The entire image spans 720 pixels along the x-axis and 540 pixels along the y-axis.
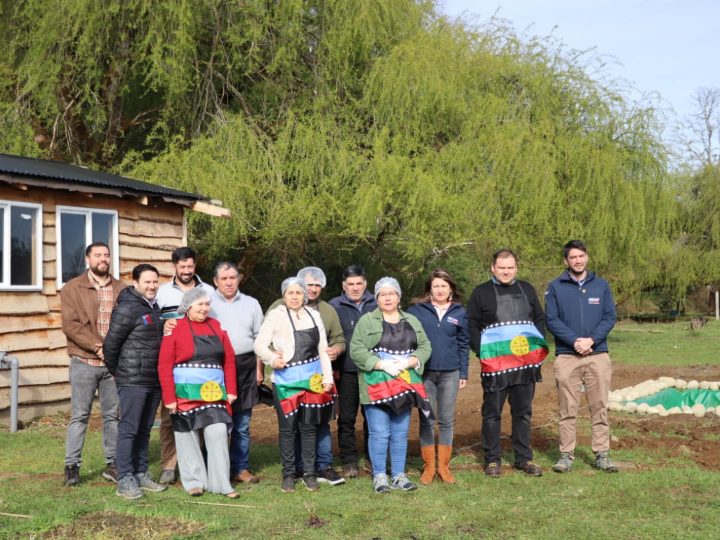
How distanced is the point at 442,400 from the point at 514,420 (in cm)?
71

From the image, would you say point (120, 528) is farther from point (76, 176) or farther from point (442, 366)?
point (76, 176)

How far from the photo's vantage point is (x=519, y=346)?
673cm

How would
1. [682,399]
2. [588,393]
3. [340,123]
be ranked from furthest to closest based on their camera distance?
[340,123]
[682,399]
[588,393]

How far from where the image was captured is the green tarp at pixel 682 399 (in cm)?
1085

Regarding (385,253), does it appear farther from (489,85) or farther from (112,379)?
(112,379)

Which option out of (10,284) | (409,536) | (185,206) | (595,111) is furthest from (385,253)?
(409,536)

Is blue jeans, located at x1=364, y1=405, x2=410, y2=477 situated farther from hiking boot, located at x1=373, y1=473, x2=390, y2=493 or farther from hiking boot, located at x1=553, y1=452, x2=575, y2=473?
hiking boot, located at x1=553, y1=452, x2=575, y2=473

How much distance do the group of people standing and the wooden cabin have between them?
3933 millimetres

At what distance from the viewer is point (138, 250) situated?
37.8 ft

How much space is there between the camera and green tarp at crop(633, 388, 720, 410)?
10852 mm

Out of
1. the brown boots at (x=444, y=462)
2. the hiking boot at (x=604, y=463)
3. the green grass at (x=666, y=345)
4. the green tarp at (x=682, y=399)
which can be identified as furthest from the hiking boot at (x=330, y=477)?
the green grass at (x=666, y=345)

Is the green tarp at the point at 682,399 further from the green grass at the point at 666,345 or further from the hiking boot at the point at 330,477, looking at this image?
the hiking boot at the point at 330,477

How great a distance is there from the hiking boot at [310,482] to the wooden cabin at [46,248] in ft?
16.9

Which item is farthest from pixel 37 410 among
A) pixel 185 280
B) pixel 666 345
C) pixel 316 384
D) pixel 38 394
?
pixel 666 345
